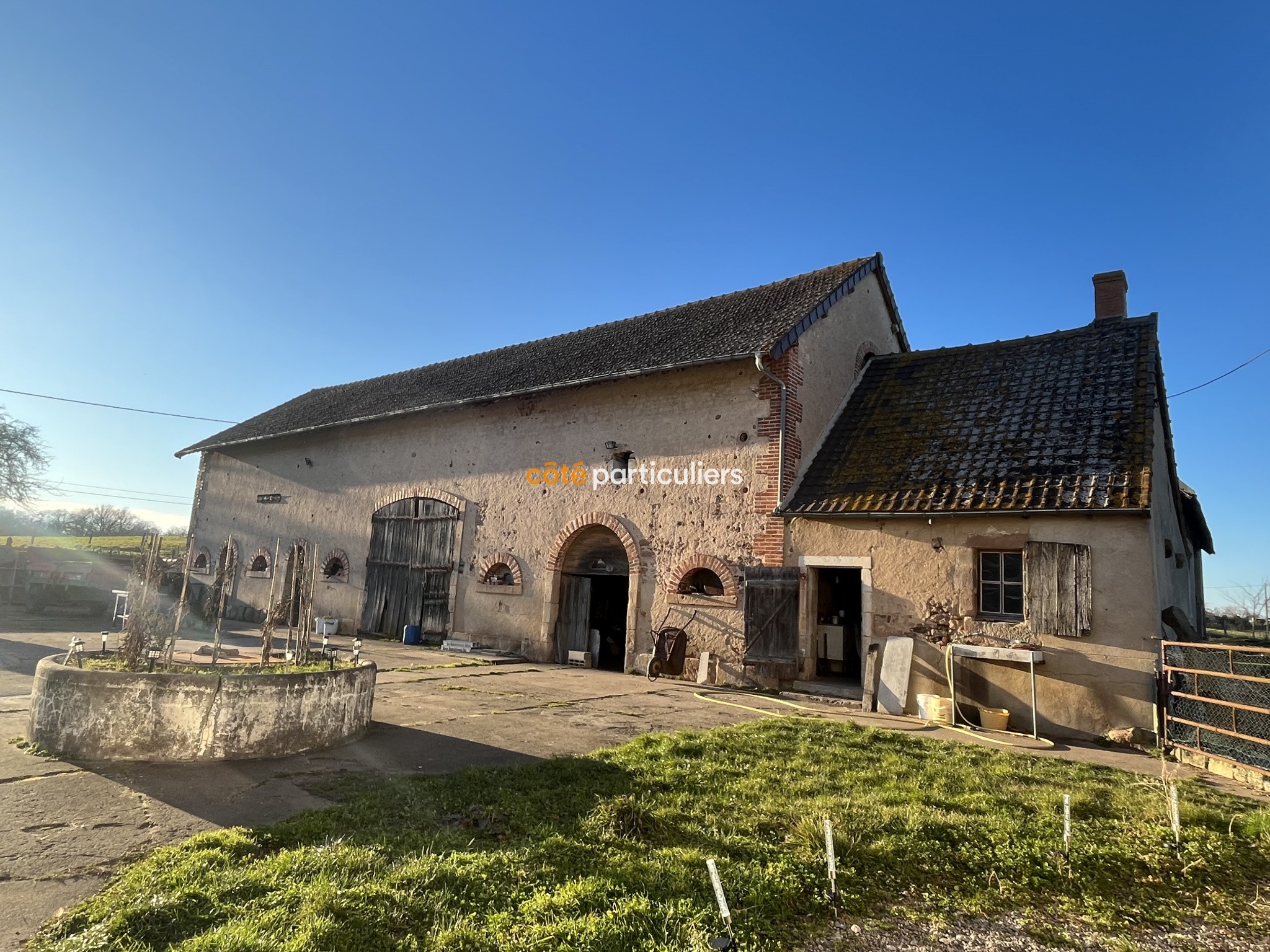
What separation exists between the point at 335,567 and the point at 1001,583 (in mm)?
15300

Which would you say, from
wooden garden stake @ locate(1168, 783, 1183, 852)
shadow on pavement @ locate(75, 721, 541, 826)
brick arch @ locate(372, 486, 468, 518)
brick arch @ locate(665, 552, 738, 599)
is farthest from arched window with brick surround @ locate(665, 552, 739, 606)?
wooden garden stake @ locate(1168, 783, 1183, 852)

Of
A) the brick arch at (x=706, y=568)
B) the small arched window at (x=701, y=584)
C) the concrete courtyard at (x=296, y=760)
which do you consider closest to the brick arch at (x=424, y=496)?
the concrete courtyard at (x=296, y=760)

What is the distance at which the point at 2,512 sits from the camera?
135 ft

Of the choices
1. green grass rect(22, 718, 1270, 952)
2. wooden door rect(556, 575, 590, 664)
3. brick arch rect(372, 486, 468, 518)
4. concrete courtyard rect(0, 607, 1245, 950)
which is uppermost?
brick arch rect(372, 486, 468, 518)

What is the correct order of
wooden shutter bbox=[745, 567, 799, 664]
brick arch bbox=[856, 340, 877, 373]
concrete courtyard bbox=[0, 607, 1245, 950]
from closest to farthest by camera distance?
1. concrete courtyard bbox=[0, 607, 1245, 950]
2. wooden shutter bbox=[745, 567, 799, 664]
3. brick arch bbox=[856, 340, 877, 373]

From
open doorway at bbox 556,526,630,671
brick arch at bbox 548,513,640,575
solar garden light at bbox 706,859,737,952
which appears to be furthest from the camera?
open doorway at bbox 556,526,630,671

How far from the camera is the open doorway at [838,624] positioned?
1173 cm

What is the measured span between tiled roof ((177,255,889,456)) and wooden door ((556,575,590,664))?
3.96 m

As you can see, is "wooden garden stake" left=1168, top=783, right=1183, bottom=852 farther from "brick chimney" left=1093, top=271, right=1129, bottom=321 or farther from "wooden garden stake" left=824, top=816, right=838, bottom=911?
"brick chimney" left=1093, top=271, right=1129, bottom=321

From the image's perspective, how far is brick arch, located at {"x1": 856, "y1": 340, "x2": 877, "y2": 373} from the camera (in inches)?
550

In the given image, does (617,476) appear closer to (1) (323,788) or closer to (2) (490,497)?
(2) (490,497)

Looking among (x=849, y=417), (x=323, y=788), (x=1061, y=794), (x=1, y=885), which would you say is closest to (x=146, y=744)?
(x=323, y=788)

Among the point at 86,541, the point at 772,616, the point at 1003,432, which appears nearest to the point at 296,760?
the point at 772,616

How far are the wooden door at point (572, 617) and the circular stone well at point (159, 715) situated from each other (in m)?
8.28
